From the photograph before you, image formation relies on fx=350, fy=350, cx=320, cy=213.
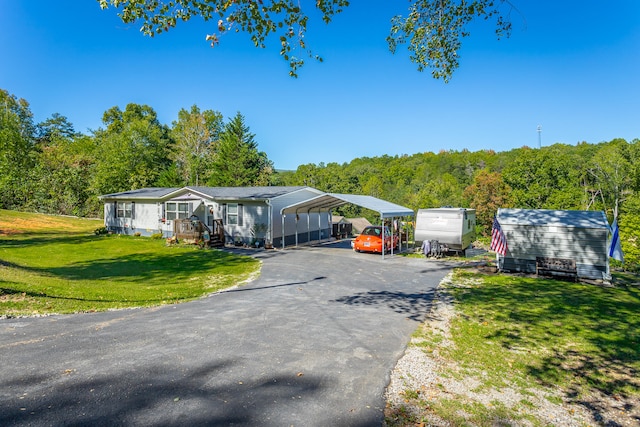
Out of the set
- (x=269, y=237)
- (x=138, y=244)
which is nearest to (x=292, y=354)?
(x=269, y=237)

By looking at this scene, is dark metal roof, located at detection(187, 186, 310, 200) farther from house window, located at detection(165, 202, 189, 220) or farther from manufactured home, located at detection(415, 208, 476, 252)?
manufactured home, located at detection(415, 208, 476, 252)

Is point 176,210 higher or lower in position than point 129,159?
lower

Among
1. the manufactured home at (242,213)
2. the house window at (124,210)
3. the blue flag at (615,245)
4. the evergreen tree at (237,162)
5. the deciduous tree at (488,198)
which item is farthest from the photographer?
the evergreen tree at (237,162)

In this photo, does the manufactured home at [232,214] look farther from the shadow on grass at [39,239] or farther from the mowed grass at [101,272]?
the shadow on grass at [39,239]

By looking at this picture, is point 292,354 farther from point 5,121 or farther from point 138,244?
point 5,121

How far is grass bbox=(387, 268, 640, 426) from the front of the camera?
459 centimetres

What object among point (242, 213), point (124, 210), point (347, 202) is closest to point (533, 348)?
point (347, 202)

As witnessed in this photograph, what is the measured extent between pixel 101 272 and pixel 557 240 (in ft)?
58.2

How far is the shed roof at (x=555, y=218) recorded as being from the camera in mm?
13103

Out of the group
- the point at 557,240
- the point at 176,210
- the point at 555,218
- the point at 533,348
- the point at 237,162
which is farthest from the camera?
the point at 237,162

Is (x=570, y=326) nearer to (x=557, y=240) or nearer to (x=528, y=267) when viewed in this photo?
(x=557, y=240)

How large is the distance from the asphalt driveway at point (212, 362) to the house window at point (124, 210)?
20955 millimetres

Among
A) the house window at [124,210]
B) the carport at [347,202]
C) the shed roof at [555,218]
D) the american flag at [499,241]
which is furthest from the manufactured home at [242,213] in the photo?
the shed roof at [555,218]

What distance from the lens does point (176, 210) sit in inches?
949
